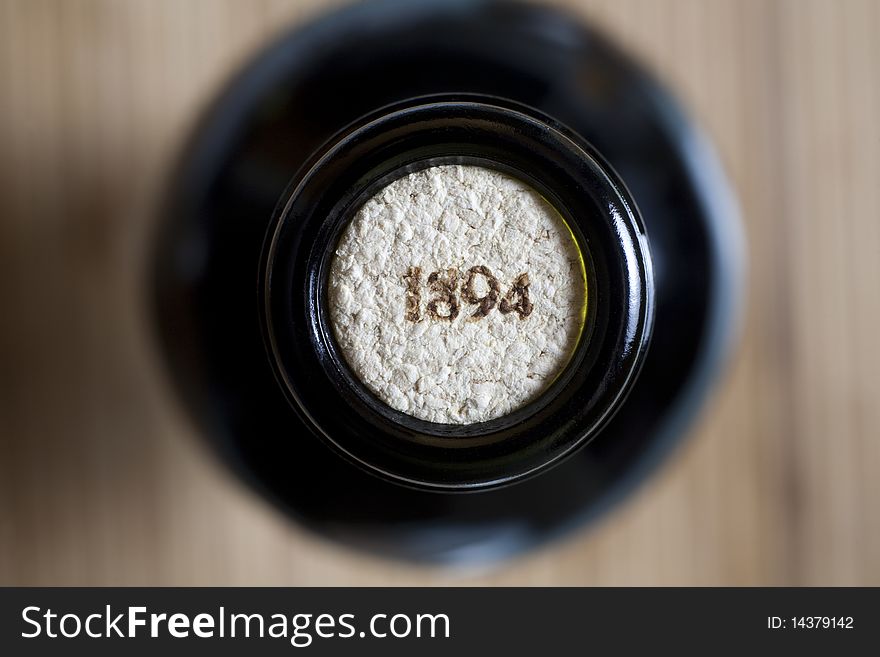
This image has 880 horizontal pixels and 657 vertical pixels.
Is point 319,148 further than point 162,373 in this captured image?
No

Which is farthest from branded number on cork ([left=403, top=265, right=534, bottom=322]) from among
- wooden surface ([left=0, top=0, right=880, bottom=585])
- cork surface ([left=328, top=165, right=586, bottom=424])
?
wooden surface ([left=0, top=0, right=880, bottom=585])

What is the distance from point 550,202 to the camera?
13.5 inches

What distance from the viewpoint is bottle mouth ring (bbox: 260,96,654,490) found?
0.34 m

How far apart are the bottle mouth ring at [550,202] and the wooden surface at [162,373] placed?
8.3 inches

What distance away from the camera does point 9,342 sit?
551 millimetres

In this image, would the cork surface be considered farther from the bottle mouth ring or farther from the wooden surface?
the wooden surface

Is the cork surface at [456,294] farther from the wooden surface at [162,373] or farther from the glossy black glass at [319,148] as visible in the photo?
the wooden surface at [162,373]

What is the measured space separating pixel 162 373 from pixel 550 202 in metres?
0.33

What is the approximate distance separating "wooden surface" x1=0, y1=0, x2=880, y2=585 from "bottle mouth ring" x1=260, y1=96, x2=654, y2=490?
212mm

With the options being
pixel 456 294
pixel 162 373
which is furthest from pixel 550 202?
pixel 162 373

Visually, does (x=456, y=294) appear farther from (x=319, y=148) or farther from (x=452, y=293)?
(x=319, y=148)

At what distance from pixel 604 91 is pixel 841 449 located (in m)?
0.35

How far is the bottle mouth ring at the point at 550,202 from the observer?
34cm
